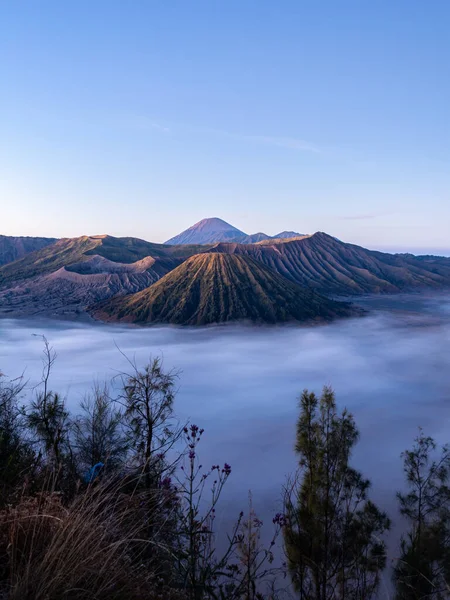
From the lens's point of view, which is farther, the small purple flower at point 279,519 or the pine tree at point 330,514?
the pine tree at point 330,514

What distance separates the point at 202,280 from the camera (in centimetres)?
9681

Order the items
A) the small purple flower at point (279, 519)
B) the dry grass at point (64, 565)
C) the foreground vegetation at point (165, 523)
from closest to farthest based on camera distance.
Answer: the dry grass at point (64, 565) < the foreground vegetation at point (165, 523) < the small purple flower at point (279, 519)

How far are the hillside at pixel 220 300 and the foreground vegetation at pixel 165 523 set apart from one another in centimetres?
7370

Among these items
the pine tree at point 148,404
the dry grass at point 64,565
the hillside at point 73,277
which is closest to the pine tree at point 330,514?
the pine tree at point 148,404

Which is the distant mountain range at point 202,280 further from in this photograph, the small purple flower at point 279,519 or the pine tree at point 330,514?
the small purple flower at point 279,519

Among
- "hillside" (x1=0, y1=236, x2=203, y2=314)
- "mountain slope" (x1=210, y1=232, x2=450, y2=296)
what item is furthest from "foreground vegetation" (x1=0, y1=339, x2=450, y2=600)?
"mountain slope" (x1=210, y1=232, x2=450, y2=296)

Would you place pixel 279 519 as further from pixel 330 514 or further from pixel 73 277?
pixel 73 277

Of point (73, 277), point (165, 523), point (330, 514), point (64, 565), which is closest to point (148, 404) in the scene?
point (330, 514)

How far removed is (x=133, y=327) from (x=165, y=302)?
9915mm

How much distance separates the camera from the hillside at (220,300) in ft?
306

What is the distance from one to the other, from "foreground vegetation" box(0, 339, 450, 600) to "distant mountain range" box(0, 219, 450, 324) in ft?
250

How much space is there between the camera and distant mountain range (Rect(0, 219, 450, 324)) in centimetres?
9525

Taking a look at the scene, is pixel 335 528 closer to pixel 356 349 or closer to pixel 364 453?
pixel 364 453

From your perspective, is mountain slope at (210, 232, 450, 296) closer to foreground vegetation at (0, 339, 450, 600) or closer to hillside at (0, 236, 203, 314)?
hillside at (0, 236, 203, 314)
